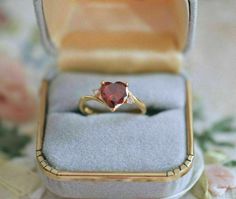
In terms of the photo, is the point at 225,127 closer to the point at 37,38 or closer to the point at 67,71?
the point at 67,71

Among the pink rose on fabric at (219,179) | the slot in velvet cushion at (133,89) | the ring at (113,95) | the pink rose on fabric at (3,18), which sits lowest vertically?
the pink rose on fabric at (219,179)

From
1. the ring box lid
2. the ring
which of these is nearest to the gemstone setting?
the ring

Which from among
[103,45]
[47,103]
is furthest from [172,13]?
[47,103]

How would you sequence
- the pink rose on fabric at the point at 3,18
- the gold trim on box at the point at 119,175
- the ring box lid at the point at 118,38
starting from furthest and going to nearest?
the pink rose on fabric at the point at 3,18
the ring box lid at the point at 118,38
the gold trim on box at the point at 119,175

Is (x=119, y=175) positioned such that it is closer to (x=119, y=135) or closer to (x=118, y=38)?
(x=119, y=135)

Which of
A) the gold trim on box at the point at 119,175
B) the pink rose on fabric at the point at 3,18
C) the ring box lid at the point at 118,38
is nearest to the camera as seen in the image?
the gold trim on box at the point at 119,175

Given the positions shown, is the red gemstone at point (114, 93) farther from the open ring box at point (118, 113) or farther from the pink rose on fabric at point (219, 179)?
the pink rose on fabric at point (219, 179)

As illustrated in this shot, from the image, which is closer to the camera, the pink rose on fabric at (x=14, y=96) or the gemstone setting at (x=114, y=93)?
the gemstone setting at (x=114, y=93)

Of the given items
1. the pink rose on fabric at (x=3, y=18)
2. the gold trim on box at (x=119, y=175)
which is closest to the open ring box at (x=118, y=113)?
the gold trim on box at (x=119, y=175)
